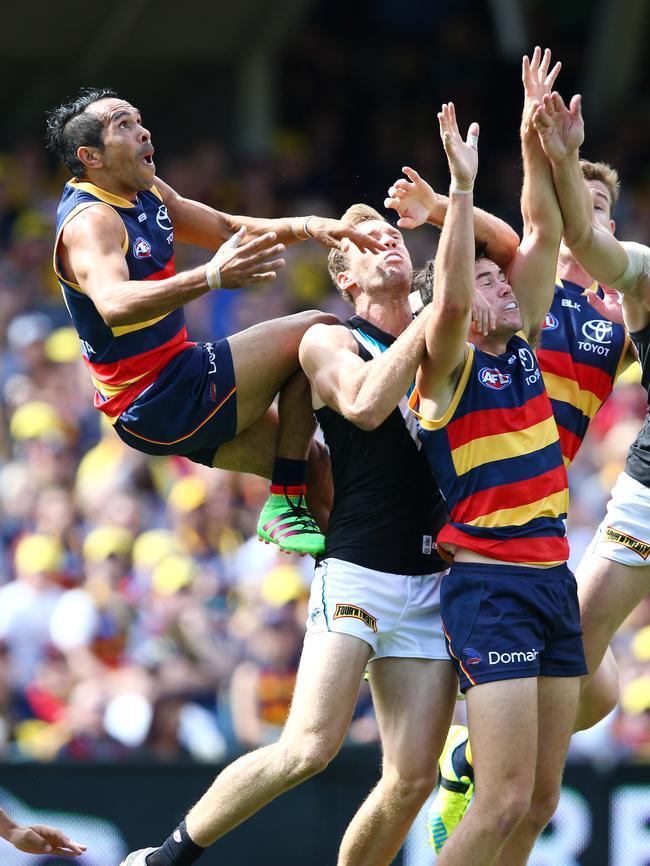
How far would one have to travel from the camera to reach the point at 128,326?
544 cm

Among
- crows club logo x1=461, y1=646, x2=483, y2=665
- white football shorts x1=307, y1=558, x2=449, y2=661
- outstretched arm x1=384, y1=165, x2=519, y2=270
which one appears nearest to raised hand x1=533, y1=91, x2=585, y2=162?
outstretched arm x1=384, y1=165, x2=519, y2=270

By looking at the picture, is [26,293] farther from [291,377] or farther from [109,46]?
[291,377]

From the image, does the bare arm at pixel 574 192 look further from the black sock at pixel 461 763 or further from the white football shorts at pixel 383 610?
the black sock at pixel 461 763

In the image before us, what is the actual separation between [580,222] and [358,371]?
1.01 m

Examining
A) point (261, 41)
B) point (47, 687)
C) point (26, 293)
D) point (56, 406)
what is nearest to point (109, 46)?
point (261, 41)

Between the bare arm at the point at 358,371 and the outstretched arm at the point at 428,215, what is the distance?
1.70 feet

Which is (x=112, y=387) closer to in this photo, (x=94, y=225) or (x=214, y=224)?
(x=94, y=225)

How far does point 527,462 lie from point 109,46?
11.0 meters

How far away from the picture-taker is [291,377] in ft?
18.6

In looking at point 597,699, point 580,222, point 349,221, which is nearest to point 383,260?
point 349,221

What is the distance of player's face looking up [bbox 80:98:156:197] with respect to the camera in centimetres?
560

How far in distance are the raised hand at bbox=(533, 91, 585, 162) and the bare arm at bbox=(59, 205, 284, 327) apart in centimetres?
107

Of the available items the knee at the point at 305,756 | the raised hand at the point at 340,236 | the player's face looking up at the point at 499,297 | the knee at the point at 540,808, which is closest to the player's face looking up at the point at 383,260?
the raised hand at the point at 340,236

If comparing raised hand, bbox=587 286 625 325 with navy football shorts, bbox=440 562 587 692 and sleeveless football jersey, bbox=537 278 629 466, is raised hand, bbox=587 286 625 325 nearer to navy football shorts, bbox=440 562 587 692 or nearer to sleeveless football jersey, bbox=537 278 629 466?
sleeveless football jersey, bbox=537 278 629 466
